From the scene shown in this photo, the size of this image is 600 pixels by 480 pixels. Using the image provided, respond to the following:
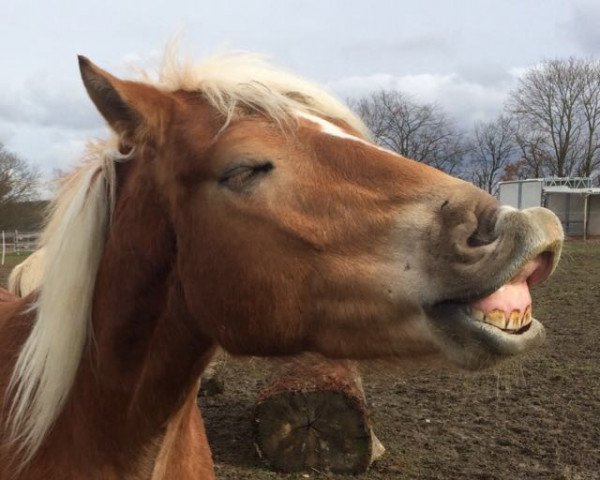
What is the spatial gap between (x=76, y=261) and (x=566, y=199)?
147ft

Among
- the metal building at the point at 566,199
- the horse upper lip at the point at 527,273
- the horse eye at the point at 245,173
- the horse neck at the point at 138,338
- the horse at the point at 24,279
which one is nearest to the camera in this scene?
the horse upper lip at the point at 527,273

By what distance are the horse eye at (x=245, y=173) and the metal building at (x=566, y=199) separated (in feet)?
136

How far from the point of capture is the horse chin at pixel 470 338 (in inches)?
66.1

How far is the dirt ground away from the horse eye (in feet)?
8.46

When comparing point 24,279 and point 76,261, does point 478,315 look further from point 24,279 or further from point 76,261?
point 24,279

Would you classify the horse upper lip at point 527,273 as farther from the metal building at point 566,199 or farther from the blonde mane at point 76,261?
the metal building at point 566,199

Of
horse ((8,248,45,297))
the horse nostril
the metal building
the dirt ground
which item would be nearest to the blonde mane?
the horse nostril

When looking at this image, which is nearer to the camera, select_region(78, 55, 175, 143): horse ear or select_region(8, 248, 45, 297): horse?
select_region(78, 55, 175, 143): horse ear

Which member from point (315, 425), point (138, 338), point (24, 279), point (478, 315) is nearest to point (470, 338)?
point (478, 315)

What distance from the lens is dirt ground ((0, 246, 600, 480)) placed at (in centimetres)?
532

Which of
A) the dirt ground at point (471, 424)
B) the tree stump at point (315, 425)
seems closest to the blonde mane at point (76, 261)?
the dirt ground at point (471, 424)

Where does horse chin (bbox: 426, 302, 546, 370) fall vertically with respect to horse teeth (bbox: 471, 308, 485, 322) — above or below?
below

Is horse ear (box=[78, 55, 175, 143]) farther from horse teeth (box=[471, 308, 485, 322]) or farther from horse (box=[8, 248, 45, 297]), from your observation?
horse (box=[8, 248, 45, 297])

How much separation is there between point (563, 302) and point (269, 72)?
1229cm
